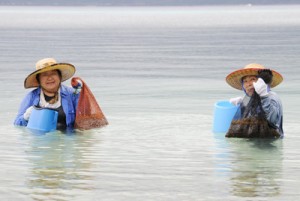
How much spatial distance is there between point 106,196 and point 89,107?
356 cm

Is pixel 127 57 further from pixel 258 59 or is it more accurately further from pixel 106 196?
pixel 106 196

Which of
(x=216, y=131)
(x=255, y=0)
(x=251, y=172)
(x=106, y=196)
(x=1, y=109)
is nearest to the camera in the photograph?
(x=106, y=196)

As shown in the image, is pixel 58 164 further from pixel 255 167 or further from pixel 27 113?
pixel 27 113

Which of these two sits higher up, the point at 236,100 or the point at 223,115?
the point at 236,100

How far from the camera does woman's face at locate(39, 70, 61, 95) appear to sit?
11000 millimetres

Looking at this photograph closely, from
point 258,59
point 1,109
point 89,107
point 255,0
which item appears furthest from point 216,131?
point 255,0

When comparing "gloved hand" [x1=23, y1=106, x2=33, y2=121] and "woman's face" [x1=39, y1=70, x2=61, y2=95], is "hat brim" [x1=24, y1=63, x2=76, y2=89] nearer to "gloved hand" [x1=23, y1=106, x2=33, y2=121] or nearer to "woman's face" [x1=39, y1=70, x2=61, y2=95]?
"woman's face" [x1=39, y1=70, x2=61, y2=95]

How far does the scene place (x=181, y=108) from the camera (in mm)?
13422

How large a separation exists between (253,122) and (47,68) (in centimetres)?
207

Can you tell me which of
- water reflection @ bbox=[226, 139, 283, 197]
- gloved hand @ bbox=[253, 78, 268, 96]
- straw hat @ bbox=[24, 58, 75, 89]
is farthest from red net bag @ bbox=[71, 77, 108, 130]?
gloved hand @ bbox=[253, 78, 268, 96]

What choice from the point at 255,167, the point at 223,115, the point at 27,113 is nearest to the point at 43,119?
the point at 27,113

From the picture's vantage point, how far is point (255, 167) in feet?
29.6

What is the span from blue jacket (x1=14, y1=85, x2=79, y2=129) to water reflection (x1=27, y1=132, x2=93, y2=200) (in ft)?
1.00

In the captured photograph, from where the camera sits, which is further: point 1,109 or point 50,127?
point 1,109
